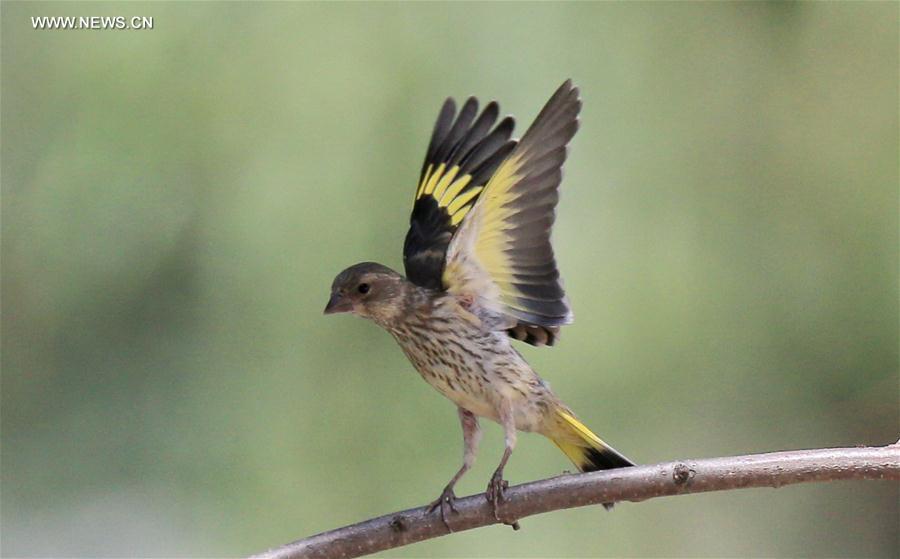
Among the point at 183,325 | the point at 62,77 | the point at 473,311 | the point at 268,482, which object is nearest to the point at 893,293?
the point at 473,311

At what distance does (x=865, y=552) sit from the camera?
4977 mm

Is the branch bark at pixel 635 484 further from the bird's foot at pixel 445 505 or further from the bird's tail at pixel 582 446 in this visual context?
the bird's tail at pixel 582 446

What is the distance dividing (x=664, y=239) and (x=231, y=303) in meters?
1.97

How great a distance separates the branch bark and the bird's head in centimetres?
76

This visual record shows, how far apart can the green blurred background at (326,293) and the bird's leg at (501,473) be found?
4.24ft

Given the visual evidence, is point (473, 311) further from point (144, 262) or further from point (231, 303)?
point (144, 262)

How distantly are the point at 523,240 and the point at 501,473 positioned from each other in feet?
2.37

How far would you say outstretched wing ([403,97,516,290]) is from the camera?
12.4 feet

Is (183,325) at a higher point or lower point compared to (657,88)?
lower

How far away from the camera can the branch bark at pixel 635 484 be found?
8.32ft

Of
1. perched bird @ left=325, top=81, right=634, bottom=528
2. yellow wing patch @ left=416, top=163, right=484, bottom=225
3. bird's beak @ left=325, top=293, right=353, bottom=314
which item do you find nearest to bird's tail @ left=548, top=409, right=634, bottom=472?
perched bird @ left=325, top=81, right=634, bottom=528

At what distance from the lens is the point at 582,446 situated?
11.3ft

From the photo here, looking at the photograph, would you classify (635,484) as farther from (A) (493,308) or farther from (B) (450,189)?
(B) (450,189)

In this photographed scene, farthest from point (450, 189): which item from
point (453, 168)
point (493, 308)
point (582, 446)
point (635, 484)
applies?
point (635, 484)
